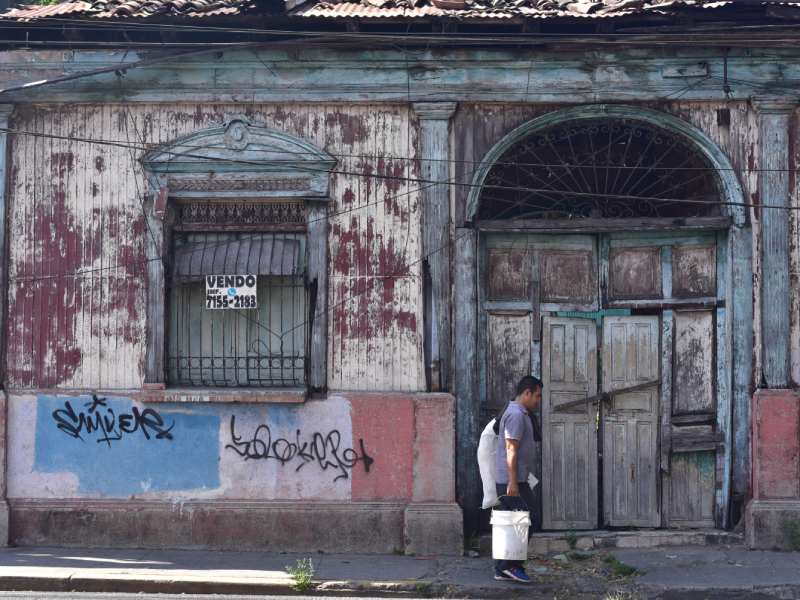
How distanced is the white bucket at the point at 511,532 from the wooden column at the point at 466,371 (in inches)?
51.7

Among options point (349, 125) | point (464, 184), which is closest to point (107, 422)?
point (349, 125)

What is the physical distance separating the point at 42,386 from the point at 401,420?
11.0ft

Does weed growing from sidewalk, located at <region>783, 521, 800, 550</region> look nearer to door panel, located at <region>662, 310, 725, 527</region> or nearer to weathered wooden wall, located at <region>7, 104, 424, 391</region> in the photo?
door panel, located at <region>662, 310, 725, 527</region>

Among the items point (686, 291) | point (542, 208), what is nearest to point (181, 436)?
point (542, 208)

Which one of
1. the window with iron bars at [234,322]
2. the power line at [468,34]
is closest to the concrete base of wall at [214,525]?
the window with iron bars at [234,322]

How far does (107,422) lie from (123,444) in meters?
0.25

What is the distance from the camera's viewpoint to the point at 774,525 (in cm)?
906

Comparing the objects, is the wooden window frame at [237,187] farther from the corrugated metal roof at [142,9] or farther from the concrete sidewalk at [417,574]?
the concrete sidewalk at [417,574]

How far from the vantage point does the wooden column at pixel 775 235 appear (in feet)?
30.1

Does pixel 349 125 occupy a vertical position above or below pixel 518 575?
above

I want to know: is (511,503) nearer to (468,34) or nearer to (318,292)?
(318,292)

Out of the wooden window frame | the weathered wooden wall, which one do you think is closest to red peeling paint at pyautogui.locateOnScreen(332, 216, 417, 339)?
the weathered wooden wall

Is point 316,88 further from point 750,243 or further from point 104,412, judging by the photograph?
point 750,243

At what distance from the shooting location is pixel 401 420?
9.29 meters
